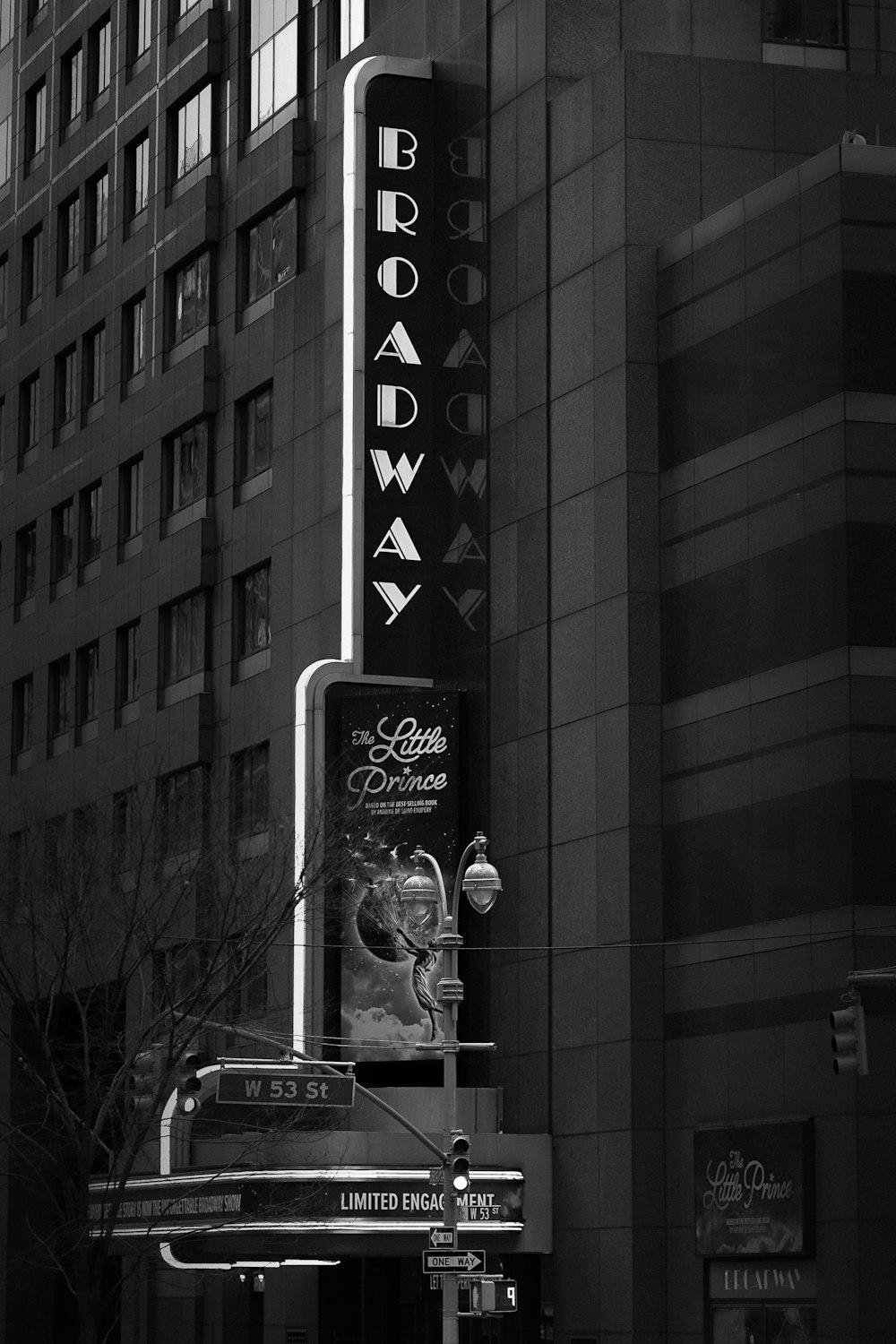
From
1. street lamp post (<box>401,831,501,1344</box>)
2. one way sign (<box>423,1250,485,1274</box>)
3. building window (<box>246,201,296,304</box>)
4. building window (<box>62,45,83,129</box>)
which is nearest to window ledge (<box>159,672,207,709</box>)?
building window (<box>246,201,296,304</box>)

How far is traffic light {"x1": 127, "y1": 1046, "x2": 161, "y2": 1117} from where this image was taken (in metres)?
45.9

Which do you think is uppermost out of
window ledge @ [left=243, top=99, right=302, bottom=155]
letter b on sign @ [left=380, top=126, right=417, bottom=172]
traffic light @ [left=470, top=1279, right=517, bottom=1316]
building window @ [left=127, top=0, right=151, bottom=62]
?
building window @ [left=127, top=0, right=151, bottom=62]

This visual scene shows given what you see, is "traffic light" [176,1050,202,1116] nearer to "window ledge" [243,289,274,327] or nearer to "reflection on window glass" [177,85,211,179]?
"window ledge" [243,289,274,327]

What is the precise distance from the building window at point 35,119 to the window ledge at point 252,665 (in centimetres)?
2740

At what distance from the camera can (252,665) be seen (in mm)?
62469

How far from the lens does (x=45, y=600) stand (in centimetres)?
7731

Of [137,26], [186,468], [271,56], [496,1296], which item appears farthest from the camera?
[137,26]

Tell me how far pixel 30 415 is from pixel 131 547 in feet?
40.7

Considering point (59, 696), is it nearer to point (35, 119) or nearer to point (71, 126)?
point (71, 126)

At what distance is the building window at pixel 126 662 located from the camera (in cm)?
7056

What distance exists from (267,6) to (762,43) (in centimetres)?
1994

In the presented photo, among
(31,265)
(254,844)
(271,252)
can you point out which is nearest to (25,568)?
(31,265)

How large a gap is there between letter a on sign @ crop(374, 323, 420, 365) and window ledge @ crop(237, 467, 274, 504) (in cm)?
1023

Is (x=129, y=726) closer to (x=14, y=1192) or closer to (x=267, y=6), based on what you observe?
(x=14, y=1192)
